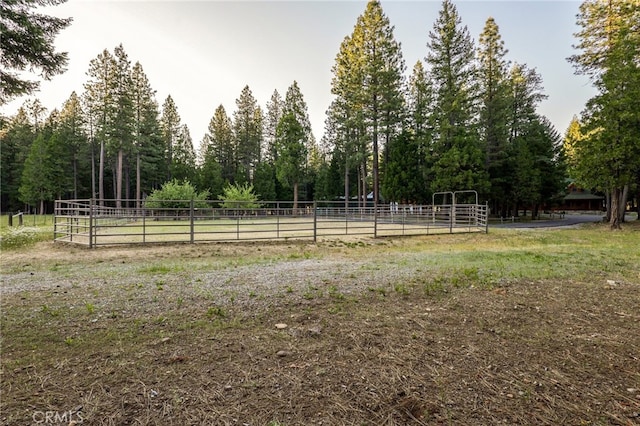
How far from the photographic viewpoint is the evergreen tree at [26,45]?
21.5 feet

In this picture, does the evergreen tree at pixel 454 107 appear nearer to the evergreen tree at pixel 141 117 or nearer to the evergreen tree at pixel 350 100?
the evergreen tree at pixel 350 100

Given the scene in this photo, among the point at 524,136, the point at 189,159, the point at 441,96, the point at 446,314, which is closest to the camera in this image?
the point at 446,314

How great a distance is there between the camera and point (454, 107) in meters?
24.1

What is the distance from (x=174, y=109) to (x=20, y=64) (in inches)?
1545

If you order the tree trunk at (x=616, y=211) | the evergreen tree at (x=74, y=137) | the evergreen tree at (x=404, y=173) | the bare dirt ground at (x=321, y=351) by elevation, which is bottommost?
the bare dirt ground at (x=321, y=351)

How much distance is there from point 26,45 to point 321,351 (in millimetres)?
9406

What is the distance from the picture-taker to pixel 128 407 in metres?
1.80

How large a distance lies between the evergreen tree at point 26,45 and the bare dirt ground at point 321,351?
5.40m

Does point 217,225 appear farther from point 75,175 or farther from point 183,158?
point 75,175

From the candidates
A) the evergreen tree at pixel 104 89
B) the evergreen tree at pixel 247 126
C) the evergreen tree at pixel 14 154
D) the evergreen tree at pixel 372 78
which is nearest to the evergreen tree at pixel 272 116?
the evergreen tree at pixel 247 126

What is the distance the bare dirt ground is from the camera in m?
1.80

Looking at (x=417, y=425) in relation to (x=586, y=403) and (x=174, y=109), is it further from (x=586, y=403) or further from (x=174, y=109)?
(x=174, y=109)

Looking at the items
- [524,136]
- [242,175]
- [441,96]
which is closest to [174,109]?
[242,175]

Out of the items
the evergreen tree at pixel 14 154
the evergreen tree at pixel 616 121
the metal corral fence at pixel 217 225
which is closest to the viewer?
the metal corral fence at pixel 217 225
